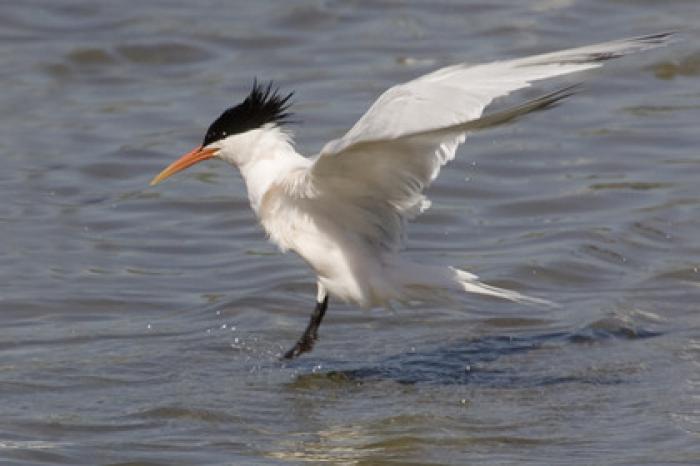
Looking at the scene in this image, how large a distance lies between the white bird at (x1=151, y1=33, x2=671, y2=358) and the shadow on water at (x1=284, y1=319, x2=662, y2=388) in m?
0.28

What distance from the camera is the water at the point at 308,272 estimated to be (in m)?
5.93

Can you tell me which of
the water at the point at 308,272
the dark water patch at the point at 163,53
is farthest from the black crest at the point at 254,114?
the dark water patch at the point at 163,53

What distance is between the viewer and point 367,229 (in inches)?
257

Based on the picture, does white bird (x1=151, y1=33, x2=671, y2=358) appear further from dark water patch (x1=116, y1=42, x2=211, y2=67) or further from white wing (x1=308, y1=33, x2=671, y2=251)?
dark water patch (x1=116, y1=42, x2=211, y2=67)

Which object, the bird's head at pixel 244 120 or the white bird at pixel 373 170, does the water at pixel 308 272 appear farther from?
the bird's head at pixel 244 120

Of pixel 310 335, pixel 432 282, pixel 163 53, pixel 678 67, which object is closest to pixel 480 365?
pixel 432 282

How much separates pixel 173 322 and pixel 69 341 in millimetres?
527

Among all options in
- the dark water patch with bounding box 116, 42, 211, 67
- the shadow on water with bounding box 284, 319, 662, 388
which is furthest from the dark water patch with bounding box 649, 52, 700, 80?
the shadow on water with bounding box 284, 319, 662, 388

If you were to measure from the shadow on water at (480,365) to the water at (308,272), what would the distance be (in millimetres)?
16

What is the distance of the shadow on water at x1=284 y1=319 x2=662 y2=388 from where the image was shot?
21.5ft

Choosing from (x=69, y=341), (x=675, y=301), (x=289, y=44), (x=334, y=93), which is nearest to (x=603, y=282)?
(x=675, y=301)

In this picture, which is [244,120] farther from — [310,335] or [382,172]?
[382,172]

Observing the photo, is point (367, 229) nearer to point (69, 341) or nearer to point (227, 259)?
point (69, 341)

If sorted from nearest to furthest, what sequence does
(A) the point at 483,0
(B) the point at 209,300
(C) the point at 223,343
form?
1. (C) the point at 223,343
2. (B) the point at 209,300
3. (A) the point at 483,0
